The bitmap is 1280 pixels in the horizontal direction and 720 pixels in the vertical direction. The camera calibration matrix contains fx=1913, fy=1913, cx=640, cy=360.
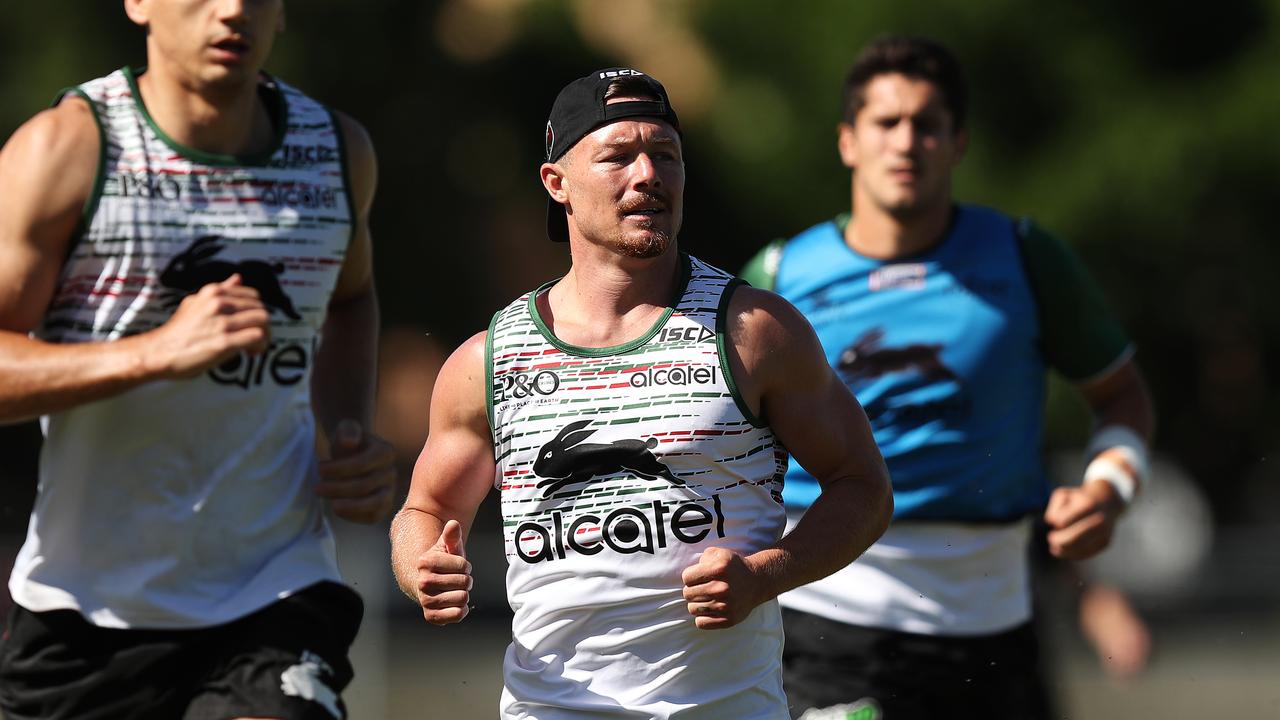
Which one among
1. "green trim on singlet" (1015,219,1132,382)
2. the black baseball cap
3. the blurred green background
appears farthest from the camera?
the blurred green background

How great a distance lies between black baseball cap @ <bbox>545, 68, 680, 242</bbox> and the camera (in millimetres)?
4156

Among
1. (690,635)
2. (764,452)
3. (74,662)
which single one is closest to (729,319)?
(764,452)

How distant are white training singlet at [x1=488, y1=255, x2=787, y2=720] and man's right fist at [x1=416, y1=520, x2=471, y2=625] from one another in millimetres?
248

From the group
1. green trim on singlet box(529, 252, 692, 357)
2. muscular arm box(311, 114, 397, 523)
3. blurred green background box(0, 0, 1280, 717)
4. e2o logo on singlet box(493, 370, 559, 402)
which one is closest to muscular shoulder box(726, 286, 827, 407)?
green trim on singlet box(529, 252, 692, 357)

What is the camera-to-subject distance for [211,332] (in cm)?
425

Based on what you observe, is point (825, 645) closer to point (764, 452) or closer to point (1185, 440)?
point (764, 452)

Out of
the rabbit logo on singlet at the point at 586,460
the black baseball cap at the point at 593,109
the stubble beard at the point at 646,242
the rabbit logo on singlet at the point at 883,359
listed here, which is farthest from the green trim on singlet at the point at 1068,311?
the rabbit logo on singlet at the point at 586,460

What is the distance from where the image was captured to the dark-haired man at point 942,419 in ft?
19.0

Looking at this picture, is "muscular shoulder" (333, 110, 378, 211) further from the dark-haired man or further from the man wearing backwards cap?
the dark-haired man

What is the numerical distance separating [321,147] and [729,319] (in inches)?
61.0

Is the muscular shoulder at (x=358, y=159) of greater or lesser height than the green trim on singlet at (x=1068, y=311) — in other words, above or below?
above

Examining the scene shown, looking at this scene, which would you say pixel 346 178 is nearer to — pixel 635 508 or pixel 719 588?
pixel 635 508

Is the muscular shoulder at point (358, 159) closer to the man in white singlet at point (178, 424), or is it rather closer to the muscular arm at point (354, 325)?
the muscular arm at point (354, 325)

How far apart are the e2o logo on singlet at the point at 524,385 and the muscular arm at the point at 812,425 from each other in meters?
0.40
